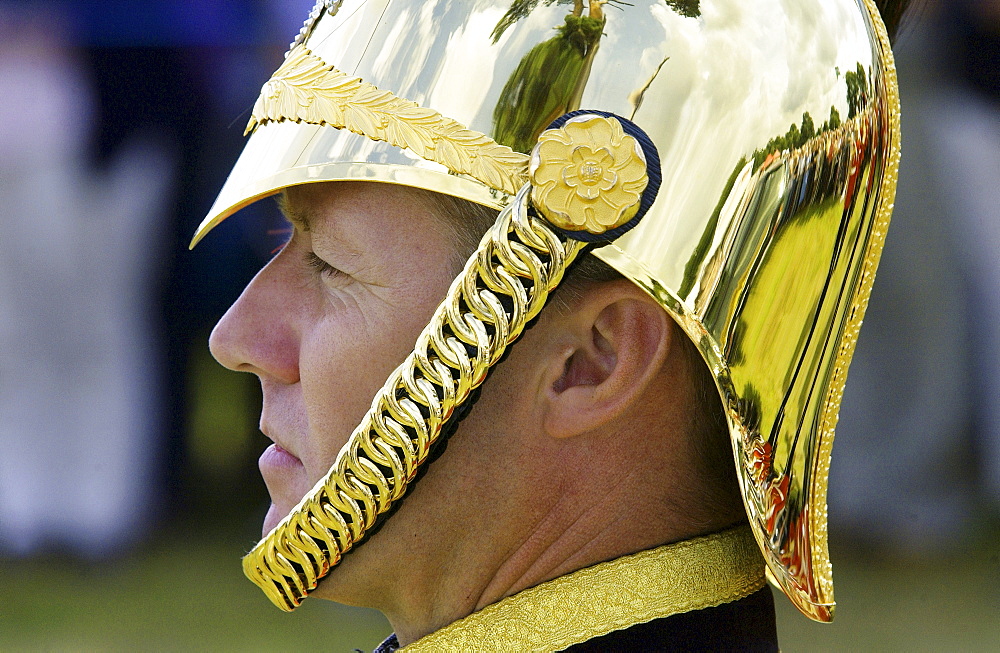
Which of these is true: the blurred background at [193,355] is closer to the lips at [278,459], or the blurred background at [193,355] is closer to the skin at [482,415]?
the lips at [278,459]

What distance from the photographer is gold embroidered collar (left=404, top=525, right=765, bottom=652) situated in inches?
62.3

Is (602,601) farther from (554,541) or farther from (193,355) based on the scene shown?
(193,355)

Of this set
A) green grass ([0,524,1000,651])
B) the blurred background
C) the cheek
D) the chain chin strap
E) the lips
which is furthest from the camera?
green grass ([0,524,1000,651])

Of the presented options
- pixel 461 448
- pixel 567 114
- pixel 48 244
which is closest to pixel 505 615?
pixel 461 448

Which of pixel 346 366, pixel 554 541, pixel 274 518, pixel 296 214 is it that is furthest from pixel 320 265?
pixel 554 541

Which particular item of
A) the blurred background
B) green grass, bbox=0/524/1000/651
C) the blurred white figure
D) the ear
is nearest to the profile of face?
the ear

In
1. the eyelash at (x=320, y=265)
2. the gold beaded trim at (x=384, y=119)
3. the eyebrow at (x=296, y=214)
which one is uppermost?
the gold beaded trim at (x=384, y=119)

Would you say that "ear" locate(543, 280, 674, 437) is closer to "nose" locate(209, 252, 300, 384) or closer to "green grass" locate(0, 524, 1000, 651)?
"nose" locate(209, 252, 300, 384)

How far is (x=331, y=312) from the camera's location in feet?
5.46

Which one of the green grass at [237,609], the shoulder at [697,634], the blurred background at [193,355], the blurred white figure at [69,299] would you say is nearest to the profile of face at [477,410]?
the shoulder at [697,634]

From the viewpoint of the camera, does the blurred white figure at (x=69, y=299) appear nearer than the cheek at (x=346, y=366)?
No

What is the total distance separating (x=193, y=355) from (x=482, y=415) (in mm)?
5361

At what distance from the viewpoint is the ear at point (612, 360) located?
1589mm

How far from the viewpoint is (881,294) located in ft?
20.9
